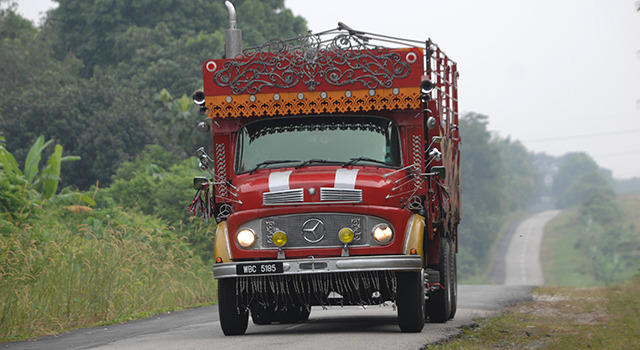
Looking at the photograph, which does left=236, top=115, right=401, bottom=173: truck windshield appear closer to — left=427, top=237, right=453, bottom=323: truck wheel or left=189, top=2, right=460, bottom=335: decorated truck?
left=189, top=2, right=460, bottom=335: decorated truck

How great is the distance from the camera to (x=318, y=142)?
12.1 m

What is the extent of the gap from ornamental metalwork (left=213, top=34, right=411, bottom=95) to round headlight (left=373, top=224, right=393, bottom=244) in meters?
1.82

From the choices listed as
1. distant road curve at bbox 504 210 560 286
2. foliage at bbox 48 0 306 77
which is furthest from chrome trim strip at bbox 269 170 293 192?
distant road curve at bbox 504 210 560 286

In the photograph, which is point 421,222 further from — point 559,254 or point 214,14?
point 559,254

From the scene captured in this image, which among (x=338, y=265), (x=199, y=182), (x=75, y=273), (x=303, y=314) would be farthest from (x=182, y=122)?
(x=338, y=265)

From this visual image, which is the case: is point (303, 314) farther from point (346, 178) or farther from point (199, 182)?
point (346, 178)

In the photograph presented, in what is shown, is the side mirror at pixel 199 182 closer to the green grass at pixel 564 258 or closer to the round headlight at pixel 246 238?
the round headlight at pixel 246 238

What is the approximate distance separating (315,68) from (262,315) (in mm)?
3738

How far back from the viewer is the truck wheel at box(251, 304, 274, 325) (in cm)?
1352

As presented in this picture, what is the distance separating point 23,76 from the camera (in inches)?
2243

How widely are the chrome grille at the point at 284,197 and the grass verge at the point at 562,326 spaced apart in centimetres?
227

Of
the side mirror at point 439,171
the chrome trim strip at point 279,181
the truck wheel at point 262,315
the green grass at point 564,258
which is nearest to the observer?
the chrome trim strip at point 279,181

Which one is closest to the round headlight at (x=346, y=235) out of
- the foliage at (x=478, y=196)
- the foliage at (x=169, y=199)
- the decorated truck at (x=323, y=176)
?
the decorated truck at (x=323, y=176)

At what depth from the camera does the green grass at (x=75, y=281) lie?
45.2 feet
